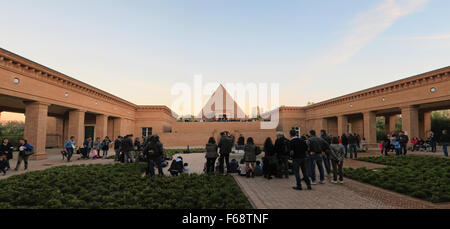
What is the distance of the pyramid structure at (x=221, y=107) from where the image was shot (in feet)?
123

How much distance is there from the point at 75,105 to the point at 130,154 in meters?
9.56

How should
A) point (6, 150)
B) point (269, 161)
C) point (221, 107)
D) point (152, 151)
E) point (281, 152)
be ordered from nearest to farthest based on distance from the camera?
point (281, 152)
point (152, 151)
point (269, 161)
point (6, 150)
point (221, 107)

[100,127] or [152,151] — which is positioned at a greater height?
[100,127]

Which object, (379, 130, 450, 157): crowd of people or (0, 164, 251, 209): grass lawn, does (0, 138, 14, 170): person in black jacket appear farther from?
(379, 130, 450, 157): crowd of people

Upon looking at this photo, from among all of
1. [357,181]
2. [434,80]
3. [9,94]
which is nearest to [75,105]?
[9,94]

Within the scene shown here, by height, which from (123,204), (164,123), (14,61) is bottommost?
(123,204)

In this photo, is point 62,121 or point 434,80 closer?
point 434,80

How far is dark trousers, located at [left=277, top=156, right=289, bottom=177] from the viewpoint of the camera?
7.62m

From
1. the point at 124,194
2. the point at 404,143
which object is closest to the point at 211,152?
the point at 124,194

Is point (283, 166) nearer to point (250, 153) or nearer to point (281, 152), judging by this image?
point (281, 152)

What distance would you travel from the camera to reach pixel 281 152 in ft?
24.0

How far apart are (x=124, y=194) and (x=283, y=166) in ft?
18.3
